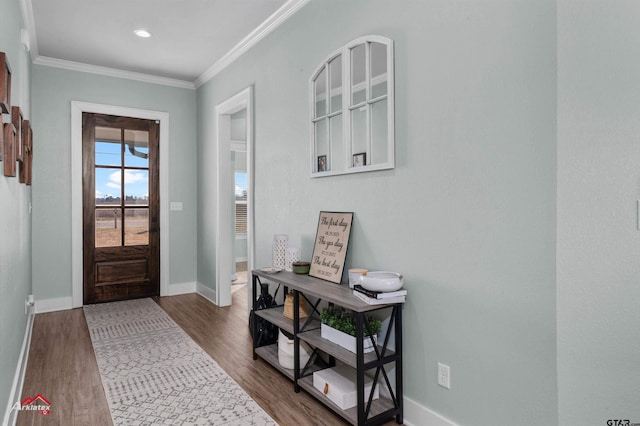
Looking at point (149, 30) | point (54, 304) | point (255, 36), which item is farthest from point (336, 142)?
point (54, 304)

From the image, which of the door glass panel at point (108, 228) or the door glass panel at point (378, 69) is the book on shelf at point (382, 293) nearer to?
the door glass panel at point (378, 69)

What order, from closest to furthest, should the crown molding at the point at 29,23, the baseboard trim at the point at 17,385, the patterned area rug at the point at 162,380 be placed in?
the baseboard trim at the point at 17,385, the patterned area rug at the point at 162,380, the crown molding at the point at 29,23

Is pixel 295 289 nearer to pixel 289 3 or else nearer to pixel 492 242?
pixel 492 242

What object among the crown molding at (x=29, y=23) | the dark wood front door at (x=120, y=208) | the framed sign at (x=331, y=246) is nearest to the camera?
the framed sign at (x=331, y=246)

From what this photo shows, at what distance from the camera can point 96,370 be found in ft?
8.98

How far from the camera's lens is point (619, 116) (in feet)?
4.43

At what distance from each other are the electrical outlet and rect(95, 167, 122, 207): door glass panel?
407cm

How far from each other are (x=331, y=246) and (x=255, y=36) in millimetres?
2130

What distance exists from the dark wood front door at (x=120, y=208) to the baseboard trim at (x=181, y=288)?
0.53 ft

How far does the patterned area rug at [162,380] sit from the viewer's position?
215 centimetres

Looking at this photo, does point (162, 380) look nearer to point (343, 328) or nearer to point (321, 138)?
point (343, 328)

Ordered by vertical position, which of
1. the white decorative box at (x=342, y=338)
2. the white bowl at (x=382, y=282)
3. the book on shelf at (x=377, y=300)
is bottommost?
the white decorative box at (x=342, y=338)

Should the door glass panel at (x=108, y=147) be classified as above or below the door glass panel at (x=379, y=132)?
above

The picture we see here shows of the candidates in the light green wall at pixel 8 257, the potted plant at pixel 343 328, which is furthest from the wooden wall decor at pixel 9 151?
the potted plant at pixel 343 328
